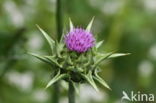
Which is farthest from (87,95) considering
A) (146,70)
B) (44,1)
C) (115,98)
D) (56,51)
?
(56,51)

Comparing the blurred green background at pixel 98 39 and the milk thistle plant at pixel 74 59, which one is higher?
the blurred green background at pixel 98 39

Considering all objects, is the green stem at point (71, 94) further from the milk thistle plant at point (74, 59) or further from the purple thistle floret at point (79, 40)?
the purple thistle floret at point (79, 40)

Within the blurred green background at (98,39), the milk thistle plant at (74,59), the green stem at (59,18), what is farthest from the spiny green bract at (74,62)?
the blurred green background at (98,39)

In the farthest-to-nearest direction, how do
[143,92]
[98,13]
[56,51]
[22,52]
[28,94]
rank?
[98,13] < [143,92] < [28,94] < [22,52] < [56,51]

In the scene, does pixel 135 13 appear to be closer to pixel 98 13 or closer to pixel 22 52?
pixel 98 13

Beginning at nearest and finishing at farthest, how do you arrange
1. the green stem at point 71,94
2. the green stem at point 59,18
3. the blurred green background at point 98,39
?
the green stem at point 71,94
the green stem at point 59,18
the blurred green background at point 98,39

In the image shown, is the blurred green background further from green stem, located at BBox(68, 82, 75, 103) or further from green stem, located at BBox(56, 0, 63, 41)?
green stem, located at BBox(68, 82, 75, 103)

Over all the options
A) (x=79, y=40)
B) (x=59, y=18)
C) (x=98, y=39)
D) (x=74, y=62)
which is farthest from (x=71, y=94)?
(x=98, y=39)

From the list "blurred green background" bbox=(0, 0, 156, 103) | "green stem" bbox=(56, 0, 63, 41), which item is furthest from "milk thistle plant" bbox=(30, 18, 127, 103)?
"blurred green background" bbox=(0, 0, 156, 103)
